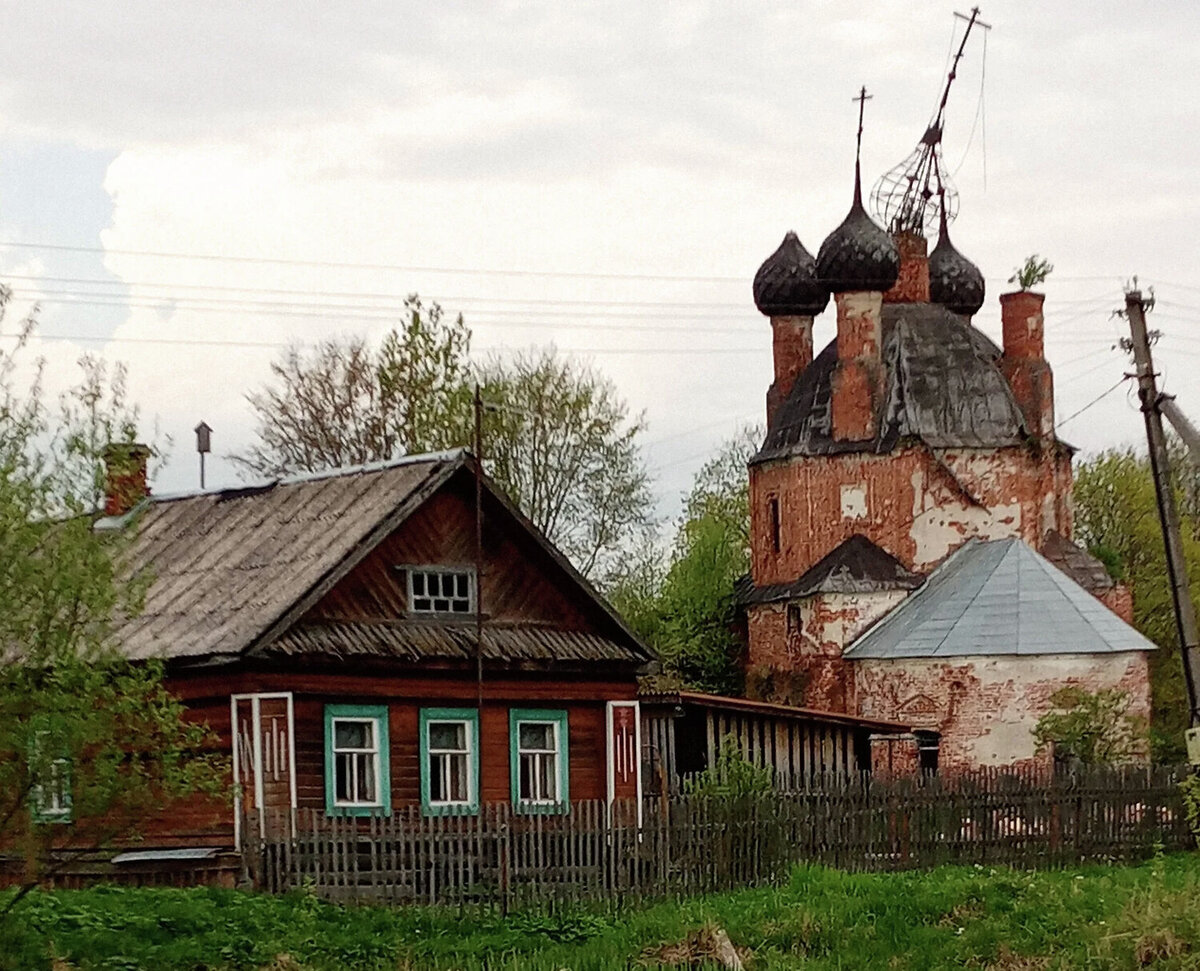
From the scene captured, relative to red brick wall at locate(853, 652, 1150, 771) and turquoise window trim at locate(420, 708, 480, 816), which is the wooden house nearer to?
turquoise window trim at locate(420, 708, 480, 816)

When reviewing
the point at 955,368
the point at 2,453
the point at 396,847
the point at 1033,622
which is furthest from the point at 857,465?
the point at 2,453

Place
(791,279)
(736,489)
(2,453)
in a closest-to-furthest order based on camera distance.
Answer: (2,453) → (791,279) → (736,489)

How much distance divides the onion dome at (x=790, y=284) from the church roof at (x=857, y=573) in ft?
19.0

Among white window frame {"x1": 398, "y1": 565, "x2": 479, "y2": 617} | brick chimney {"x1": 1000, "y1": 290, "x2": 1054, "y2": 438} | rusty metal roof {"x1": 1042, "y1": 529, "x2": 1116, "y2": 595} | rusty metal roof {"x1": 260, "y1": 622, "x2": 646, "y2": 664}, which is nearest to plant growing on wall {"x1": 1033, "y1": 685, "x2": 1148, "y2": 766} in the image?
rusty metal roof {"x1": 1042, "y1": 529, "x2": 1116, "y2": 595}

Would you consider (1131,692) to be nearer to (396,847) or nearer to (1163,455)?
(1163,455)

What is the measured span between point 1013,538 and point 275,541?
67.3ft

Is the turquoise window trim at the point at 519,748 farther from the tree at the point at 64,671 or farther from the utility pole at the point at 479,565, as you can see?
the tree at the point at 64,671

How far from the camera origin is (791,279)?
48.6m

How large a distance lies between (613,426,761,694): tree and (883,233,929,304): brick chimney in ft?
22.8

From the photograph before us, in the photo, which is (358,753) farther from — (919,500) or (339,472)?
(919,500)

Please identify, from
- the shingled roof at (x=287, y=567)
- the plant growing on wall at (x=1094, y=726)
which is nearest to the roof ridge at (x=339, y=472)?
the shingled roof at (x=287, y=567)

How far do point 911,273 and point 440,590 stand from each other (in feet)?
76.3

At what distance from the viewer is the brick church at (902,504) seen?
42.5 m

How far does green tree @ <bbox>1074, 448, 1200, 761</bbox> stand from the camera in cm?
5088
